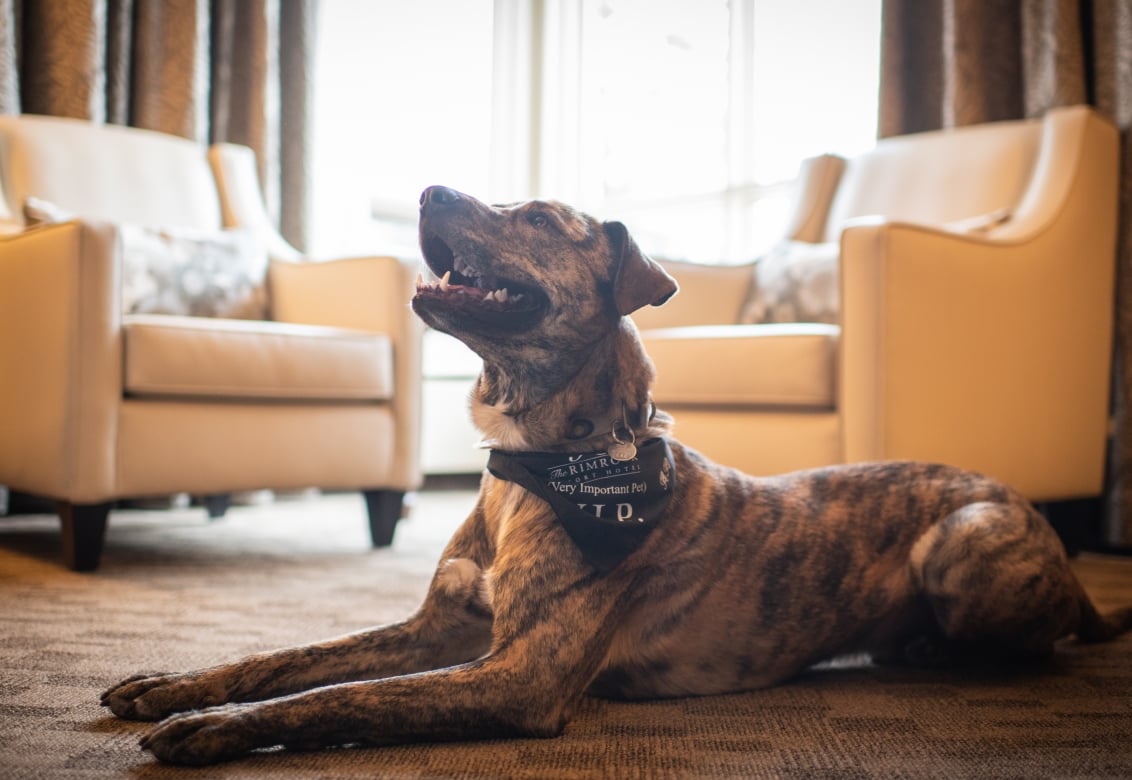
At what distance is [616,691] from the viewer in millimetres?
1491

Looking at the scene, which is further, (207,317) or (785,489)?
(207,317)

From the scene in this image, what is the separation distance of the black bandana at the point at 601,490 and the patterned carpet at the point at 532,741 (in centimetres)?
25

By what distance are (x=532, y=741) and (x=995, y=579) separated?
794mm

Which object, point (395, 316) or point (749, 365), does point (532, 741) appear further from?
point (395, 316)

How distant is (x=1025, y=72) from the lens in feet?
11.4

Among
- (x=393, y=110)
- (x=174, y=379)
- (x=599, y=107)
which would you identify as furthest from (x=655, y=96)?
(x=174, y=379)

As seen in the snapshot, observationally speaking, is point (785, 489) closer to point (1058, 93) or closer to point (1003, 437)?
point (1003, 437)

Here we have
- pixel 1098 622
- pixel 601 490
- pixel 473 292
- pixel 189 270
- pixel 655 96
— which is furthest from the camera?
pixel 655 96

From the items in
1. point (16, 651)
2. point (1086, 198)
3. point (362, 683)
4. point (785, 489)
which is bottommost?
point (16, 651)

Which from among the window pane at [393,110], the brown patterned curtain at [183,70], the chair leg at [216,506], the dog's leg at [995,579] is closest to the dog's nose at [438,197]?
the dog's leg at [995,579]

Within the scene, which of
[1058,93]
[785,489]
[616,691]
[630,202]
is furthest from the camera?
[630,202]

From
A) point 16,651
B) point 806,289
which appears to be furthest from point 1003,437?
point 16,651

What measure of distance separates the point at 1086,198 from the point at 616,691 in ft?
7.63

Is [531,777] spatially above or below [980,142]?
below
